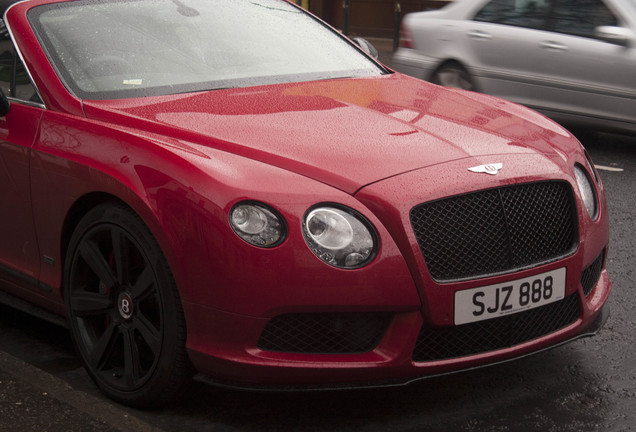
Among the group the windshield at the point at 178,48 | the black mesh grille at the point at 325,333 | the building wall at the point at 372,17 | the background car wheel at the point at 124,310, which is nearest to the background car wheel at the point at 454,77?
the windshield at the point at 178,48

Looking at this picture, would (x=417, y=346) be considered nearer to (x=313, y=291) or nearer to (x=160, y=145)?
(x=313, y=291)

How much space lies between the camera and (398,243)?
3.21 m

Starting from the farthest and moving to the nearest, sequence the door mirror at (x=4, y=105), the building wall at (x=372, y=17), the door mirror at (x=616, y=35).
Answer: the building wall at (x=372, y=17) < the door mirror at (x=616, y=35) < the door mirror at (x=4, y=105)

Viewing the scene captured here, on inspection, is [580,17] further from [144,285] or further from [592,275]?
[144,285]

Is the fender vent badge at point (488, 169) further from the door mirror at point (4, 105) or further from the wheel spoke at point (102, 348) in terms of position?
the door mirror at point (4, 105)

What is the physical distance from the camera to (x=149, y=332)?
3.46 m

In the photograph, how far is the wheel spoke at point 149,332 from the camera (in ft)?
11.3

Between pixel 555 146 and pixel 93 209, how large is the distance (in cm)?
168

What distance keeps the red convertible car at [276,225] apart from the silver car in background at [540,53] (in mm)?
4386

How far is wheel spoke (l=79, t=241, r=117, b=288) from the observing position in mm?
3598

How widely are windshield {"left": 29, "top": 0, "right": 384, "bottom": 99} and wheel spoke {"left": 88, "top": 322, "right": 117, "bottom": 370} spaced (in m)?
0.91

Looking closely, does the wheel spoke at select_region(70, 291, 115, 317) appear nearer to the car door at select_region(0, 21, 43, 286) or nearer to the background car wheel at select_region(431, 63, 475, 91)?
the car door at select_region(0, 21, 43, 286)

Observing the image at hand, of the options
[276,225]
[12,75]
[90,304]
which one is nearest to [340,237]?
[276,225]

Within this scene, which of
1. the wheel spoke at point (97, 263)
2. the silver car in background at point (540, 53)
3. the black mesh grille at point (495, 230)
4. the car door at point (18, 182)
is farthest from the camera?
the silver car in background at point (540, 53)
